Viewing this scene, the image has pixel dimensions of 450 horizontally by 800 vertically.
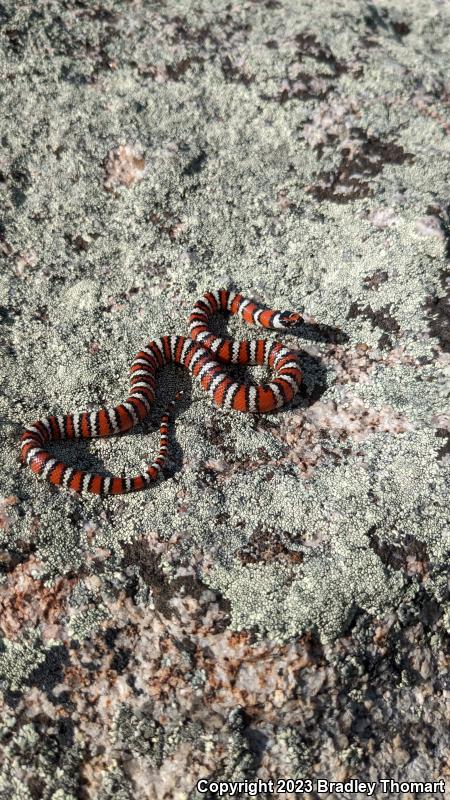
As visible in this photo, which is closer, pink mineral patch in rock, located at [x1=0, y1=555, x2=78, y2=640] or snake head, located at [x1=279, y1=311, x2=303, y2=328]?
pink mineral patch in rock, located at [x1=0, y1=555, x2=78, y2=640]

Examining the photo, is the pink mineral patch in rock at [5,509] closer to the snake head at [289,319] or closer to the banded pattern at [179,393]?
the banded pattern at [179,393]

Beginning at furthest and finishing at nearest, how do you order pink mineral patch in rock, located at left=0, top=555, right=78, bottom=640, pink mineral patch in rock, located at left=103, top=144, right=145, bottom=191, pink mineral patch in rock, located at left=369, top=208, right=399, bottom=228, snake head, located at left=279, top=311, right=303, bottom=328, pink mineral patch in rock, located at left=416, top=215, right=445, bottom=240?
pink mineral patch in rock, located at left=103, top=144, right=145, bottom=191, pink mineral patch in rock, located at left=369, top=208, right=399, bottom=228, pink mineral patch in rock, located at left=416, top=215, right=445, bottom=240, snake head, located at left=279, top=311, right=303, bottom=328, pink mineral patch in rock, located at left=0, top=555, right=78, bottom=640

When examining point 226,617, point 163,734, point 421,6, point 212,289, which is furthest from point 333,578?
point 421,6

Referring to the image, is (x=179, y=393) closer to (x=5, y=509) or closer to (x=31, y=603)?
(x=5, y=509)

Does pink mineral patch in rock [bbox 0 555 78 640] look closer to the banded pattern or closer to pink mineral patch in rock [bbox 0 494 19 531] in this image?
pink mineral patch in rock [bbox 0 494 19 531]

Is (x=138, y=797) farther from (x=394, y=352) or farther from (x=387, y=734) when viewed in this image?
(x=394, y=352)

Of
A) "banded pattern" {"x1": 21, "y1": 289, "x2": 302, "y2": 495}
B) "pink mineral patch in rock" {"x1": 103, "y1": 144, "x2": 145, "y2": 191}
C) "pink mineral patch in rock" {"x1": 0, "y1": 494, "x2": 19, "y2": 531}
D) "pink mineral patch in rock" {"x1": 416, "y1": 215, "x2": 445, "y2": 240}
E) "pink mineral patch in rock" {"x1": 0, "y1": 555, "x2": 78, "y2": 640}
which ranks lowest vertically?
"pink mineral patch in rock" {"x1": 0, "y1": 555, "x2": 78, "y2": 640}

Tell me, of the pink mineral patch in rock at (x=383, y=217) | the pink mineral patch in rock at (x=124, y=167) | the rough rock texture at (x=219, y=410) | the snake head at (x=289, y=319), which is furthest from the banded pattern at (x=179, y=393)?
the pink mineral patch in rock at (x=124, y=167)

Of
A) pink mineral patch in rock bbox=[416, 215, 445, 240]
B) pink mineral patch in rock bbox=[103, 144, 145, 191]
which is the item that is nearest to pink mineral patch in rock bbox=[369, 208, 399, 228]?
pink mineral patch in rock bbox=[416, 215, 445, 240]
